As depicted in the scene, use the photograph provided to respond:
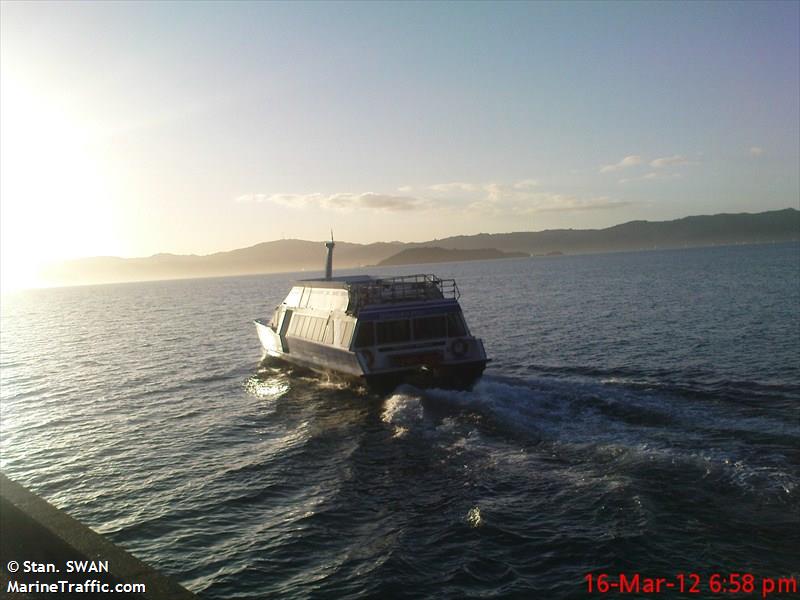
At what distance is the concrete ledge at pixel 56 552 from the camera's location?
32.3 feet

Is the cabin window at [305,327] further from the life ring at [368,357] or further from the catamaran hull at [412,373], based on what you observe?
the life ring at [368,357]

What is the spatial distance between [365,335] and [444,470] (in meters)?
12.2

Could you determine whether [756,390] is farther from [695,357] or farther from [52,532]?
[52,532]

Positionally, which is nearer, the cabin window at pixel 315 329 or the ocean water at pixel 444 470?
the ocean water at pixel 444 470

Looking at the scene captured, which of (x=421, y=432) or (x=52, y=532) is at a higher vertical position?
(x=52, y=532)

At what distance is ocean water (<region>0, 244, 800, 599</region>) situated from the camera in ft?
43.4

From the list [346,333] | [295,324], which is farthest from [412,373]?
[295,324]

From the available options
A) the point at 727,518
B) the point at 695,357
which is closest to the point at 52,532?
the point at 727,518

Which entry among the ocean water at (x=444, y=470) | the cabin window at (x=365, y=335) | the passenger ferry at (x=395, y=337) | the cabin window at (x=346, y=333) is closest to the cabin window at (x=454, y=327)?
the passenger ferry at (x=395, y=337)

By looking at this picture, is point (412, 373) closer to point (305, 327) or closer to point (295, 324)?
point (305, 327)

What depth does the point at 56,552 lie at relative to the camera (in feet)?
36.9

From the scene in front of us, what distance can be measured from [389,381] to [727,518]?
56.7 feet

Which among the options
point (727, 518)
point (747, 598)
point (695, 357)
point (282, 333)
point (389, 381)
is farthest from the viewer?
point (282, 333)

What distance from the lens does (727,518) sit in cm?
1402
